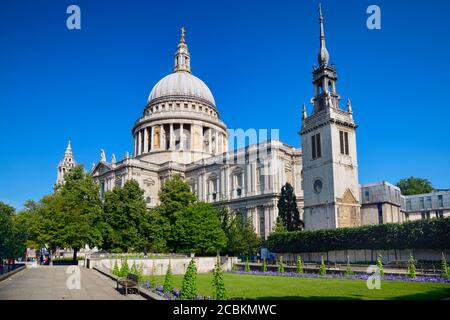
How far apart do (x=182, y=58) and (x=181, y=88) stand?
47.1 ft

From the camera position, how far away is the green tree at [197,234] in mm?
49516

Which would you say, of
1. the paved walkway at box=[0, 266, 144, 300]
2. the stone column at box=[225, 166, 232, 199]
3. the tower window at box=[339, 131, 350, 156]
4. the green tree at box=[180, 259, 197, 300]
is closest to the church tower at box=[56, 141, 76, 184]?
the stone column at box=[225, 166, 232, 199]

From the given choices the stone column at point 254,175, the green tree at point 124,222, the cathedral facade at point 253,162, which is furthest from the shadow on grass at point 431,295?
the stone column at point 254,175

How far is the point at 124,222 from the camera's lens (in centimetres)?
5106

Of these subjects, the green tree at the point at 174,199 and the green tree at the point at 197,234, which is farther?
the green tree at the point at 174,199

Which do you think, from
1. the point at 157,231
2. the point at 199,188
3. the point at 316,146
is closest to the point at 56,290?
the point at 157,231

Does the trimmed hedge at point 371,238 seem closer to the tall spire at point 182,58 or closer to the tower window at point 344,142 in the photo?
the tower window at point 344,142

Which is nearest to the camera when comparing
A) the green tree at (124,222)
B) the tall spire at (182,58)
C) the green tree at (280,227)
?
the green tree at (124,222)

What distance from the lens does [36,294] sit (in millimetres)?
19156

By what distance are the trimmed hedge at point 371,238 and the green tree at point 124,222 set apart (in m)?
16.1

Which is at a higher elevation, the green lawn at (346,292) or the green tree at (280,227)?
the green tree at (280,227)

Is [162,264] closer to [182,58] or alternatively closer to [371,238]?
[371,238]

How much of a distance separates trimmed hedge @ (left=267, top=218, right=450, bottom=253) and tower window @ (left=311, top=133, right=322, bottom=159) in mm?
10333
